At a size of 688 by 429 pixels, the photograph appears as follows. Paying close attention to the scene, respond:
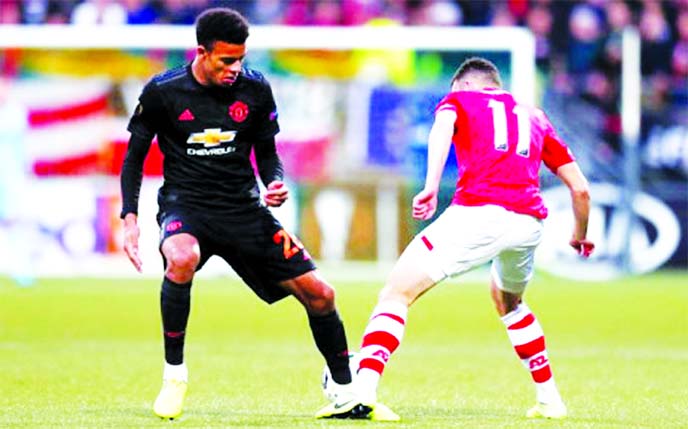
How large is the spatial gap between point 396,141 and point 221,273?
283 cm

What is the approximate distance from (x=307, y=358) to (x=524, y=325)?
3.97m

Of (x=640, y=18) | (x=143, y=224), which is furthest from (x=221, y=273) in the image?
(x=640, y=18)

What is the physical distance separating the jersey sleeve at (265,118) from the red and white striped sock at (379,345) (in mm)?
1144

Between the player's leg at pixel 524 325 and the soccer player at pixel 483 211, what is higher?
the soccer player at pixel 483 211

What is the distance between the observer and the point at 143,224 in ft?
67.9

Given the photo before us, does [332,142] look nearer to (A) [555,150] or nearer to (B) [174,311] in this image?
(A) [555,150]

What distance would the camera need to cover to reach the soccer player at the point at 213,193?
848 cm

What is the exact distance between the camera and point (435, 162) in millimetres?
8211

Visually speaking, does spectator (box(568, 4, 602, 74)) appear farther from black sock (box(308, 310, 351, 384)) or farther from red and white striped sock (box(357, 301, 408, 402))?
red and white striped sock (box(357, 301, 408, 402))

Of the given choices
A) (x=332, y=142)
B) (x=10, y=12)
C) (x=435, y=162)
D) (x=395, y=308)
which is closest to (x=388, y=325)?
(x=395, y=308)

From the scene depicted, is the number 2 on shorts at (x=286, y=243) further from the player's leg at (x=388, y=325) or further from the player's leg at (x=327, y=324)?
the player's leg at (x=388, y=325)

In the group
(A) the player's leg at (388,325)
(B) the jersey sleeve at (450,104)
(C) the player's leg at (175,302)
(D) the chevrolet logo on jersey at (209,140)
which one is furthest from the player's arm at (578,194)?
(C) the player's leg at (175,302)

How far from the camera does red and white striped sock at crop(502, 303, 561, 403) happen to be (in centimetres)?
873

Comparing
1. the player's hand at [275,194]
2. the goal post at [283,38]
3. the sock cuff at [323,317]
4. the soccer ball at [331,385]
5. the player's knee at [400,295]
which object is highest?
the player's hand at [275,194]
